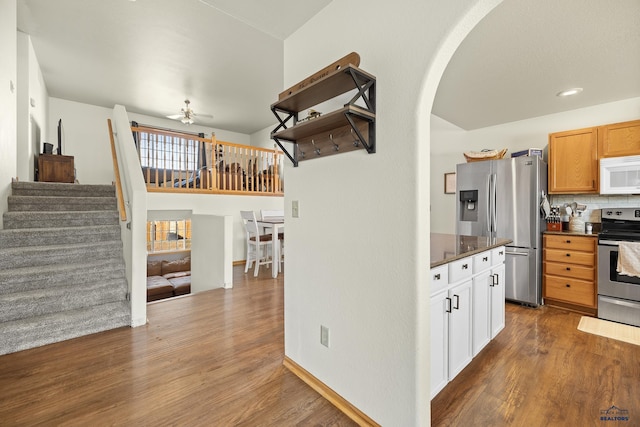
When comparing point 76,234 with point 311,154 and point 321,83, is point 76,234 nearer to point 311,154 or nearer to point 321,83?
point 311,154

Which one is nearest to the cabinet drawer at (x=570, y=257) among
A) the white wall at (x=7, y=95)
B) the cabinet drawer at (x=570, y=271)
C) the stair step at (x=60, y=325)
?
the cabinet drawer at (x=570, y=271)

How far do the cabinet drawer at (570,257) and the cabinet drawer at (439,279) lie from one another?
8.94 feet

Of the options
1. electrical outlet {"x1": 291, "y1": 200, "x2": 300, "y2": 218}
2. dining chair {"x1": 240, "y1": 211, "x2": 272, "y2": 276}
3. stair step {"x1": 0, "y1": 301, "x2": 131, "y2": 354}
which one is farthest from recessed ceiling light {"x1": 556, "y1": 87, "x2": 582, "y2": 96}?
stair step {"x1": 0, "y1": 301, "x2": 131, "y2": 354}

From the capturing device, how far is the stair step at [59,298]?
8.26 feet

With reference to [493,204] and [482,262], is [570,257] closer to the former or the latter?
[493,204]

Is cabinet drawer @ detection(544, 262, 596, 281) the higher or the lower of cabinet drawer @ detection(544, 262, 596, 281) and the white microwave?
the lower

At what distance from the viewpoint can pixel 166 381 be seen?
1955mm

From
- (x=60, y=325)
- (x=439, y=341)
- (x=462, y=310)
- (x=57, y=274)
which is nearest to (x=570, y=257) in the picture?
(x=462, y=310)

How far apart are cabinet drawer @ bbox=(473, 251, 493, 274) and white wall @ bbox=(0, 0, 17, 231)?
15.6ft

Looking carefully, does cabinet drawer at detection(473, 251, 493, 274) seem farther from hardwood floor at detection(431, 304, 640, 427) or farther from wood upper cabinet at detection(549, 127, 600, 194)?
wood upper cabinet at detection(549, 127, 600, 194)

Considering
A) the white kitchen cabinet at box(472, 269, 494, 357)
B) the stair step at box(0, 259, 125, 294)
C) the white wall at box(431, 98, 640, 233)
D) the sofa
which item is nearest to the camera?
the white kitchen cabinet at box(472, 269, 494, 357)

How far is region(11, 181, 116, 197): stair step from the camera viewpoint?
12.0 ft

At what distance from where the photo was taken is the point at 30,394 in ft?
5.97

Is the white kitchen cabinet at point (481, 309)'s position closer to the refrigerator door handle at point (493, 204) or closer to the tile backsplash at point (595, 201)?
the refrigerator door handle at point (493, 204)
